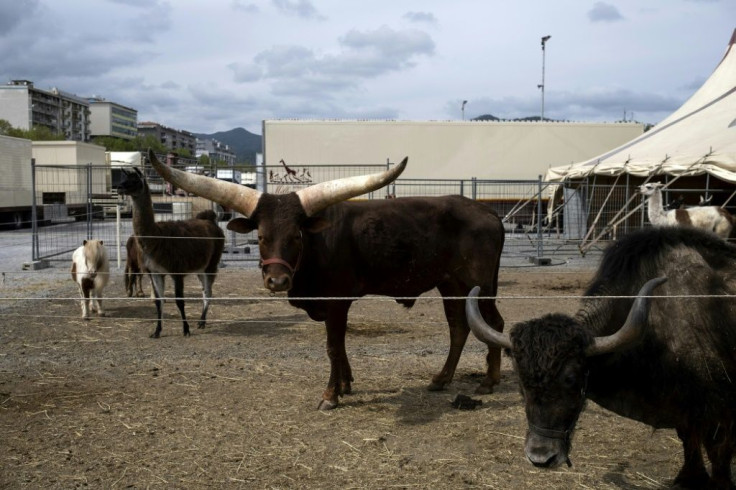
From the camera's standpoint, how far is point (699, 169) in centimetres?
1739

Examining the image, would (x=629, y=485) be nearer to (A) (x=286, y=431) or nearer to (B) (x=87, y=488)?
(A) (x=286, y=431)

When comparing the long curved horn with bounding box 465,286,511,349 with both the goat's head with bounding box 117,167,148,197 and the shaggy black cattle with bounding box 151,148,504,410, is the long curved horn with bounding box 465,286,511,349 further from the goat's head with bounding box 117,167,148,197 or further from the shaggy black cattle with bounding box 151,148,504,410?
the goat's head with bounding box 117,167,148,197

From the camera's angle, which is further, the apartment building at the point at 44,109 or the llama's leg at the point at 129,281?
the apartment building at the point at 44,109

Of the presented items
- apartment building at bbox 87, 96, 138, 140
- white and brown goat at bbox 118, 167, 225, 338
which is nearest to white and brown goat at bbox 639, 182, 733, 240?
white and brown goat at bbox 118, 167, 225, 338

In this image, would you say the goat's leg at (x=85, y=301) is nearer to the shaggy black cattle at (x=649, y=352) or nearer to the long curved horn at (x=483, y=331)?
the long curved horn at (x=483, y=331)

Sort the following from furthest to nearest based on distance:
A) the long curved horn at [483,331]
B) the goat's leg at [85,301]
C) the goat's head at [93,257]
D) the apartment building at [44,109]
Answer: the apartment building at [44,109], the goat's head at [93,257], the goat's leg at [85,301], the long curved horn at [483,331]

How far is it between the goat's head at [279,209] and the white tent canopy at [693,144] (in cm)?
1452

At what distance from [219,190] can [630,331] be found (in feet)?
12.7

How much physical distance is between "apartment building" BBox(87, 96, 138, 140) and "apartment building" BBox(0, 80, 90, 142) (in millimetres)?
3695

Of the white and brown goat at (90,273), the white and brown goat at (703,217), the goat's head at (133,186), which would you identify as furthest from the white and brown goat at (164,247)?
the white and brown goat at (703,217)

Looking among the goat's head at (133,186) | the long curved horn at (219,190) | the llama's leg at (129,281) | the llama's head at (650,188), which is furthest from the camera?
the llama's head at (650,188)

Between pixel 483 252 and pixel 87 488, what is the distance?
411cm

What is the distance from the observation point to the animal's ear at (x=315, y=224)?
5590mm

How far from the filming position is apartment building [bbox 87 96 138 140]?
11731 centimetres
